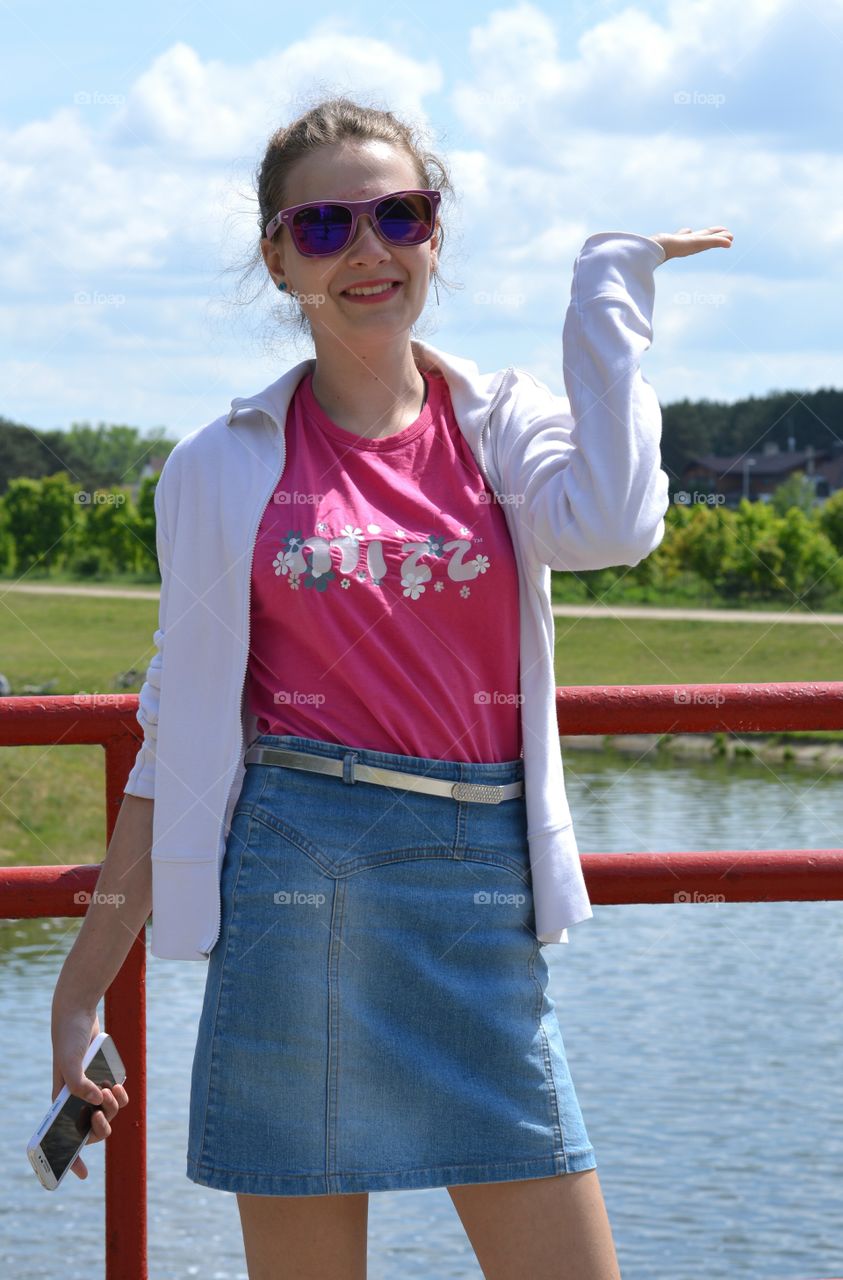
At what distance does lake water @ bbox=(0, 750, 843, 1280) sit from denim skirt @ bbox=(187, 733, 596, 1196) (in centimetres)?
147

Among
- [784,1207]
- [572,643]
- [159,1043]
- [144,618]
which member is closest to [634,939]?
[159,1043]

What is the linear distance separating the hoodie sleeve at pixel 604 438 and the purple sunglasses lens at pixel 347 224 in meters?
0.18

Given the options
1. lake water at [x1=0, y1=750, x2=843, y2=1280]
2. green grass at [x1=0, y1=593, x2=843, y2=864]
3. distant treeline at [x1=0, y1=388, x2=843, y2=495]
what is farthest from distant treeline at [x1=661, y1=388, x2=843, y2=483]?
lake water at [x1=0, y1=750, x2=843, y2=1280]

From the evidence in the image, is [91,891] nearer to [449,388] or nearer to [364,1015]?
[364,1015]

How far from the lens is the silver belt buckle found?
1565mm

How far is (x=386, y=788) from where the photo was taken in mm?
1553

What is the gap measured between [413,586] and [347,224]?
0.36 metres

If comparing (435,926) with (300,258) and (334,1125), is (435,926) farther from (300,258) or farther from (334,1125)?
(300,258)

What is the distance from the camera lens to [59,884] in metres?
2.03
